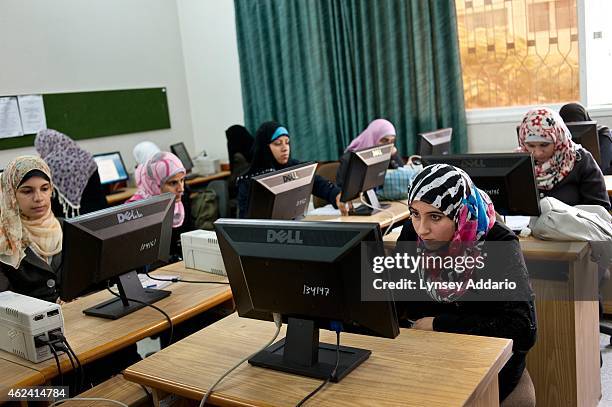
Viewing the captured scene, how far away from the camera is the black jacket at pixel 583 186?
3043mm

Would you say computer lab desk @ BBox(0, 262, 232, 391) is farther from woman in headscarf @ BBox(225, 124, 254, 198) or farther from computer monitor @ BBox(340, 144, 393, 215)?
woman in headscarf @ BBox(225, 124, 254, 198)

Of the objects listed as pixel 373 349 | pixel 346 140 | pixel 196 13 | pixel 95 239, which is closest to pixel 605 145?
pixel 346 140

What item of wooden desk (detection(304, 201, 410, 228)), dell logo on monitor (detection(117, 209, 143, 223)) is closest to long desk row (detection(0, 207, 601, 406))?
dell logo on monitor (detection(117, 209, 143, 223))

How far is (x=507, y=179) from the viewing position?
260cm

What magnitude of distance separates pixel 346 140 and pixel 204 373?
157 inches

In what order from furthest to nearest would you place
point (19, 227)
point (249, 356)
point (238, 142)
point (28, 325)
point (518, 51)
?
1. point (238, 142)
2. point (518, 51)
3. point (19, 227)
4. point (28, 325)
5. point (249, 356)

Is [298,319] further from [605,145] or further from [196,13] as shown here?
[196,13]

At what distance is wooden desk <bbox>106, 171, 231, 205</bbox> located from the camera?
5.02m

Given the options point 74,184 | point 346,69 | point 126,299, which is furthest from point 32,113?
point 126,299

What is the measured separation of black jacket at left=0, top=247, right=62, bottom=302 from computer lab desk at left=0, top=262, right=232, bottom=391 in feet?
0.41

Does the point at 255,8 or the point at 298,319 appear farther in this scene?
the point at 255,8

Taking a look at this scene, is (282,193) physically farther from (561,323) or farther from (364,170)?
(561,323)

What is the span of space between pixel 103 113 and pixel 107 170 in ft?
1.70

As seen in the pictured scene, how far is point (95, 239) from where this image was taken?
2.17 m
